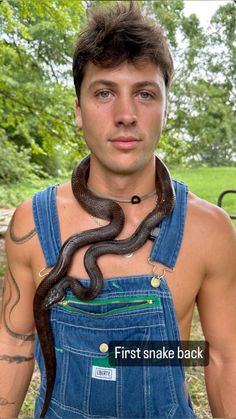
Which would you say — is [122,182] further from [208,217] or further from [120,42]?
[120,42]

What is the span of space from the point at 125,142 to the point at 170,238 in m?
0.44

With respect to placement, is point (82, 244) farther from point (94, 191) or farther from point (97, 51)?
point (97, 51)

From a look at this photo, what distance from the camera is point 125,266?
1.94 metres

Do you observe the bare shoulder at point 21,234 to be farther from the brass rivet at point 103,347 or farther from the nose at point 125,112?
the nose at point 125,112

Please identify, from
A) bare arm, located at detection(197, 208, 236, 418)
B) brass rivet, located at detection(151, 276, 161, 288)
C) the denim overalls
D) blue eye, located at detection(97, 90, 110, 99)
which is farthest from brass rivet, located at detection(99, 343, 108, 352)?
blue eye, located at detection(97, 90, 110, 99)

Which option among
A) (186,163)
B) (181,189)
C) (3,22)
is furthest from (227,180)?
(181,189)

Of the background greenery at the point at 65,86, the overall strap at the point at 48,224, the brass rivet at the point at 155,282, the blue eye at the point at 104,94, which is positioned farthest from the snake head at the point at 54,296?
the background greenery at the point at 65,86

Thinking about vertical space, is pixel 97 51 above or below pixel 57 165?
below

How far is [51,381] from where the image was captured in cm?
200

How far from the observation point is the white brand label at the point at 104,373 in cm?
191

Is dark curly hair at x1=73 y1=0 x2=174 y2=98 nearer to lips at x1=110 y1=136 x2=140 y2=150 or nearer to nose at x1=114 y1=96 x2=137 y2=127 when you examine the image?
nose at x1=114 y1=96 x2=137 y2=127

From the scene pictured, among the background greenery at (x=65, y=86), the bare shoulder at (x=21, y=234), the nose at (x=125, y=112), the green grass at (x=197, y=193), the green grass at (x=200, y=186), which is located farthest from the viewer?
the green grass at (x=200, y=186)

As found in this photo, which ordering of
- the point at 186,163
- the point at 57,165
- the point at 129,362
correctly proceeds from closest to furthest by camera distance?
1. the point at 129,362
2. the point at 186,163
3. the point at 57,165

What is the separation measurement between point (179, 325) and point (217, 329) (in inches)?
6.4
